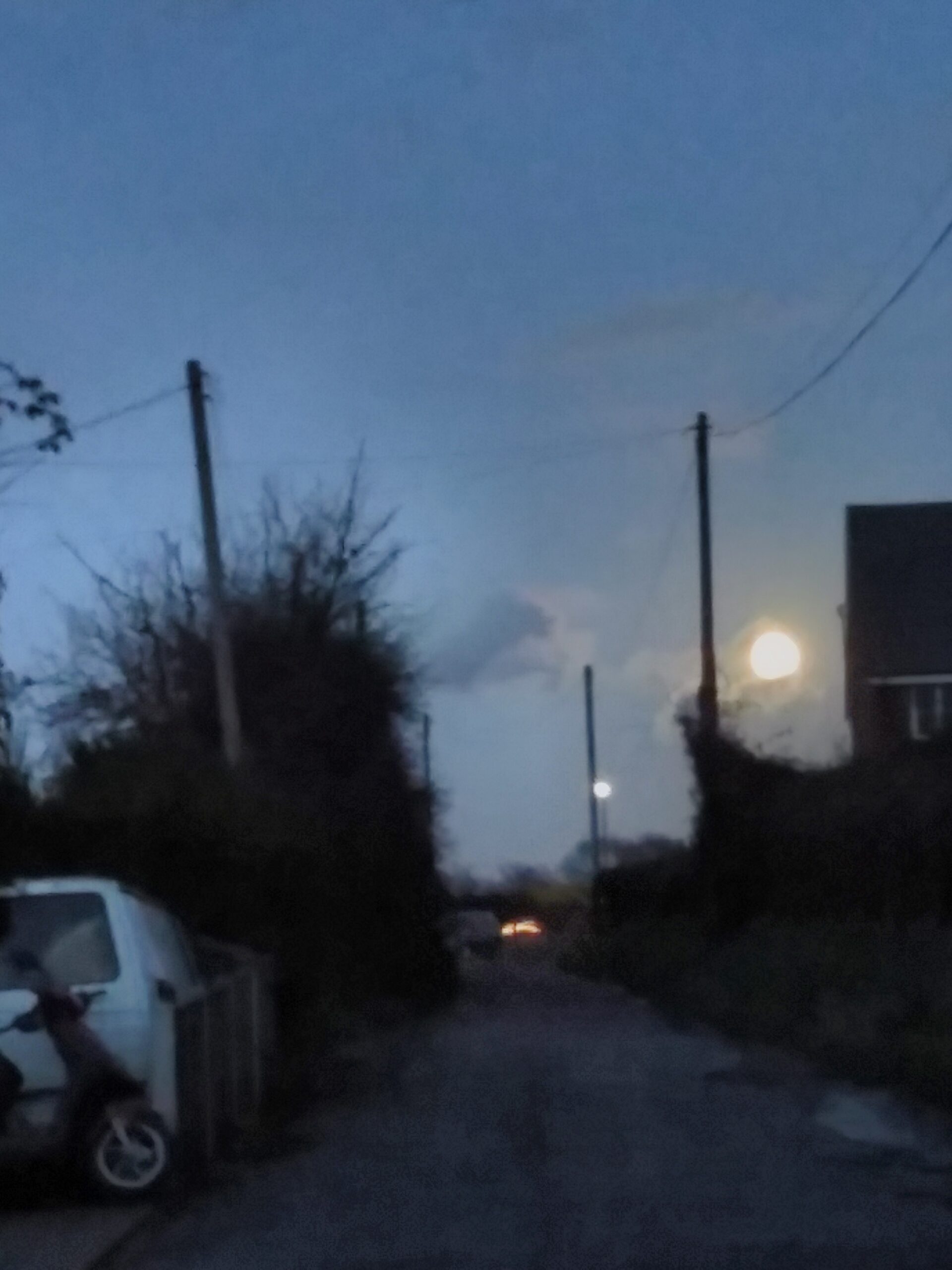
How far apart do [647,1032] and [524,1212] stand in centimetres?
1591

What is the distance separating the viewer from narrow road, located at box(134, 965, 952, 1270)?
10.3 m

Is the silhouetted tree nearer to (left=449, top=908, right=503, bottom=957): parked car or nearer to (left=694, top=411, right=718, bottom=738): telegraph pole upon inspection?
(left=694, top=411, right=718, bottom=738): telegraph pole

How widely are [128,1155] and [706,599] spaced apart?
990 inches

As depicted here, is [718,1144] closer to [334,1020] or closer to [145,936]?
[145,936]

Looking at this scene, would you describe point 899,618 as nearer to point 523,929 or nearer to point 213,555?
point 213,555

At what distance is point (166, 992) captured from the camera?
12.6 m

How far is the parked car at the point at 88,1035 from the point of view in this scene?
1187 cm

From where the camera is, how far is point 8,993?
1207 cm

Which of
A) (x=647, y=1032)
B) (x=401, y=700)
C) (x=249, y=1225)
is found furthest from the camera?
(x=401, y=700)

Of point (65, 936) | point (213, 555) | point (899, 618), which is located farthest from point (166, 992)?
point (899, 618)

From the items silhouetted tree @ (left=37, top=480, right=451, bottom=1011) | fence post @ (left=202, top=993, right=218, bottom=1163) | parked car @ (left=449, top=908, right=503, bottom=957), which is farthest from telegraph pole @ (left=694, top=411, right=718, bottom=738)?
parked car @ (left=449, top=908, right=503, bottom=957)

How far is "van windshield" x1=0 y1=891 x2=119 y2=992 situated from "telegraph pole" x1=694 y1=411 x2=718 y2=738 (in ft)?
77.2

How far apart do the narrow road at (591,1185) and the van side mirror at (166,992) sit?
1.08m

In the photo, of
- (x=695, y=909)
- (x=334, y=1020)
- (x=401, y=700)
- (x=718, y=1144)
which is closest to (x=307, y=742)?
(x=401, y=700)
